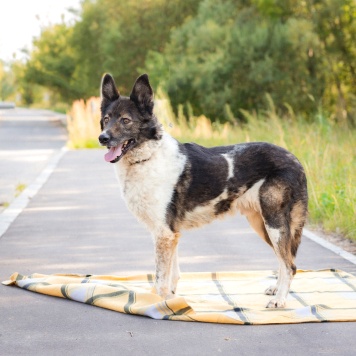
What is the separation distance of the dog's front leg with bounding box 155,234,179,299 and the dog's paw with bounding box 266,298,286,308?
838 mm

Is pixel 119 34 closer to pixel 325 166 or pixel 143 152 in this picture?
pixel 325 166

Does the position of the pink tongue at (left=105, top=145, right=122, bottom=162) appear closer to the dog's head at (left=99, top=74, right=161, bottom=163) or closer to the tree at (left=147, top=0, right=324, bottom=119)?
the dog's head at (left=99, top=74, right=161, bottom=163)

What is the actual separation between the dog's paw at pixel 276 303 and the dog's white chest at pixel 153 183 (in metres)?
1.06

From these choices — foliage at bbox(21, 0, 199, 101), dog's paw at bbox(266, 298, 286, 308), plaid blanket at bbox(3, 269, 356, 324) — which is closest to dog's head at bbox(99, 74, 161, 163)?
plaid blanket at bbox(3, 269, 356, 324)

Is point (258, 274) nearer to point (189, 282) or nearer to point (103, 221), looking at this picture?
point (189, 282)

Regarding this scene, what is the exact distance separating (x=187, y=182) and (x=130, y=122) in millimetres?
692

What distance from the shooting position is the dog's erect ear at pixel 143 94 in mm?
7148

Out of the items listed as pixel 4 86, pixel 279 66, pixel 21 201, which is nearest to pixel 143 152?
pixel 21 201

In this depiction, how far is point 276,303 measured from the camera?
7.04 m

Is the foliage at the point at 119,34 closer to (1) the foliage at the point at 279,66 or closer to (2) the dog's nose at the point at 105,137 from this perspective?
(1) the foliage at the point at 279,66

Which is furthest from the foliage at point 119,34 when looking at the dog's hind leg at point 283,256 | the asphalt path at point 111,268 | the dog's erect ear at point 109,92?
the dog's hind leg at point 283,256

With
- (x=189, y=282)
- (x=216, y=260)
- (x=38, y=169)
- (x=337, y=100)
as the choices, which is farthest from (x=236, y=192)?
(x=337, y=100)

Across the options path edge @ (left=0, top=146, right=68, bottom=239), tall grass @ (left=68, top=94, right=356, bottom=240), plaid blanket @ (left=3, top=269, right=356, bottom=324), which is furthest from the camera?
path edge @ (left=0, top=146, right=68, bottom=239)

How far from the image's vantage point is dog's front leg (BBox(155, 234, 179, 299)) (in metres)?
7.15
